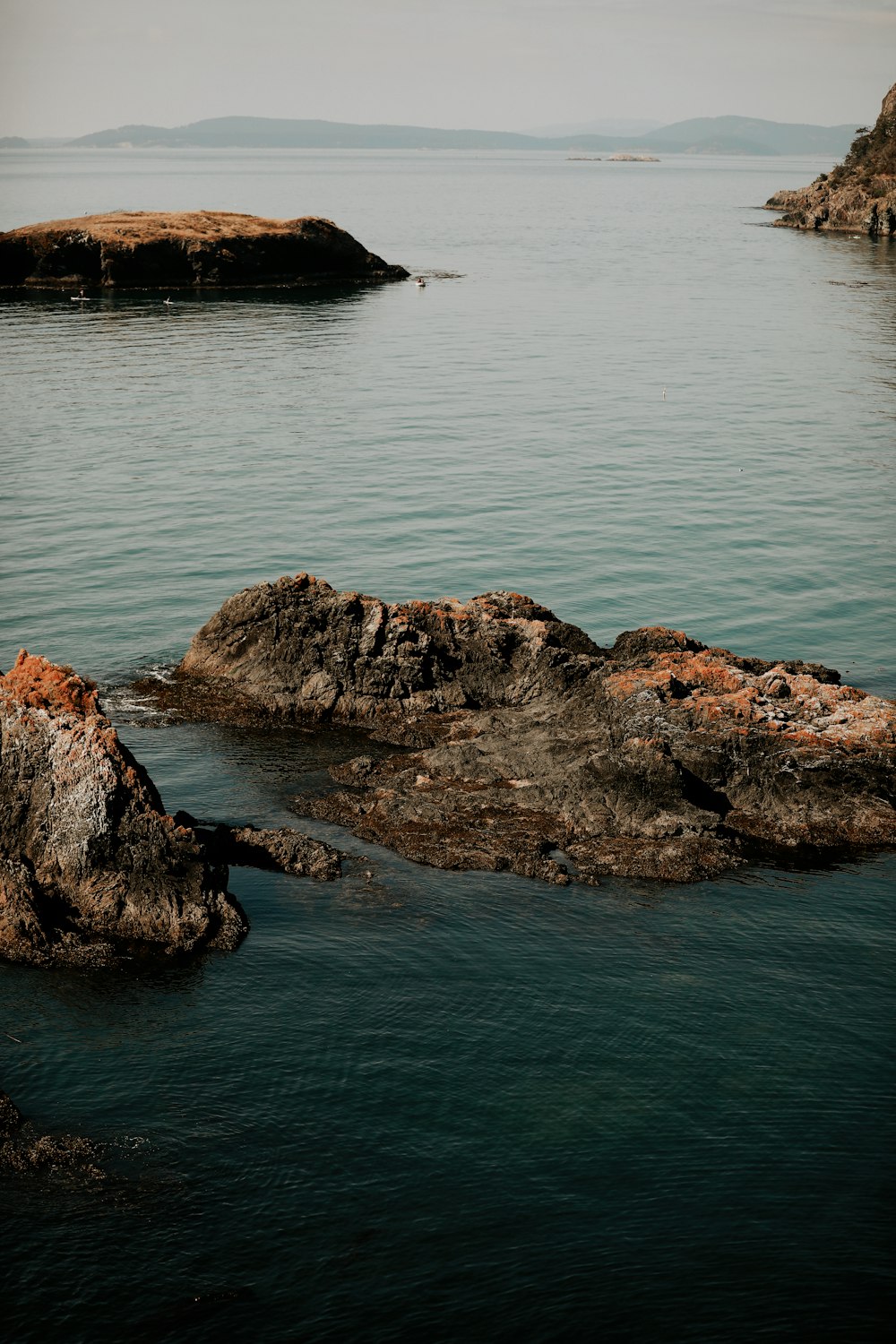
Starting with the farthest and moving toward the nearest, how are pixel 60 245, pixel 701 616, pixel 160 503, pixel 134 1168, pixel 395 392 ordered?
1. pixel 60 245
2. pixel 395 392
3. pixel 160 503
4. pixel 701 616
5. pixel 134 1168

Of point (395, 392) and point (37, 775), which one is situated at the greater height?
point (395, 392)

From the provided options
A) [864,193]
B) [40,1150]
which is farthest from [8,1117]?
[864,193]

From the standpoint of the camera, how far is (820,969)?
18.7 meters

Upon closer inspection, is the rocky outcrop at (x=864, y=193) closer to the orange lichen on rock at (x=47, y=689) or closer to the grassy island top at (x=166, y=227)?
the grassy island top at (x=166, y=227)

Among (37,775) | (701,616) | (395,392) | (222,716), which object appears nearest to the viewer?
(37,775)

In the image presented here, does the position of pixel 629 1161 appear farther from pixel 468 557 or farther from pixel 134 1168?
pixel 468 557

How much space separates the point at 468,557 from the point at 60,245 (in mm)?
82294

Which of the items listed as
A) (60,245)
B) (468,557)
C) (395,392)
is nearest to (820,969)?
(468,557)

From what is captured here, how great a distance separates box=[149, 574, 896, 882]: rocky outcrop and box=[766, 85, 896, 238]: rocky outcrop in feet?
483

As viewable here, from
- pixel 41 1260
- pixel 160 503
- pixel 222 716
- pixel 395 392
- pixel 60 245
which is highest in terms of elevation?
pixel 60 245

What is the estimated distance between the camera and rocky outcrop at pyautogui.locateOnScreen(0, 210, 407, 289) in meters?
109

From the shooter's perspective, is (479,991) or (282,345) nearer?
(479,991)

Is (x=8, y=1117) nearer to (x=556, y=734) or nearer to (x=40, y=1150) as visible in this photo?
(x=40, y=1150)

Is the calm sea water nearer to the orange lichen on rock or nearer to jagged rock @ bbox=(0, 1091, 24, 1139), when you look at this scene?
jagged rock @ bbox=(0, 1091, 24, 1139)
